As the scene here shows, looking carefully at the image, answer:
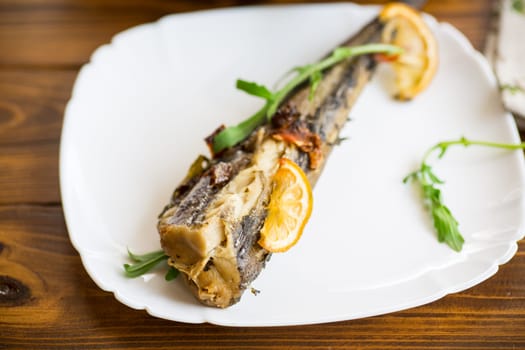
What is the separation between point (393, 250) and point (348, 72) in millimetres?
579

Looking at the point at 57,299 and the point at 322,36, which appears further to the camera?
the point at 322,36

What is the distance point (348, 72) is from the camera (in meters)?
1.96

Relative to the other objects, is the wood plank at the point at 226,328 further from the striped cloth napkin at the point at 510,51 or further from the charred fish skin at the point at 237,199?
the striped cloth napkin at the point at 510,51

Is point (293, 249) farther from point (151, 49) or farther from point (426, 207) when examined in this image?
point (151, 49)

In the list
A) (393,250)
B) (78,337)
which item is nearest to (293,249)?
(393,250)

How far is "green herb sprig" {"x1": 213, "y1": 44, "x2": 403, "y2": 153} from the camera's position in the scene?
1703mm

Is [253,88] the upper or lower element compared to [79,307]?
upper

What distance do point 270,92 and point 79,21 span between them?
0.96 meters

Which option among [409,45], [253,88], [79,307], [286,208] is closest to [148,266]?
[79,307]

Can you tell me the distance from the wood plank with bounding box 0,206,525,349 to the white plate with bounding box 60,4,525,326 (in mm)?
74

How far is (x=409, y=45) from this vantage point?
2156mm

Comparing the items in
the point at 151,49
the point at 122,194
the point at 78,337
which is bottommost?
the point at 78,337

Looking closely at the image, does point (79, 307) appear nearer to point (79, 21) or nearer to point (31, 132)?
point (31, 132)

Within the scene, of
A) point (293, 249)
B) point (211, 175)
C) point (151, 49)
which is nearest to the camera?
point (211, 175)
